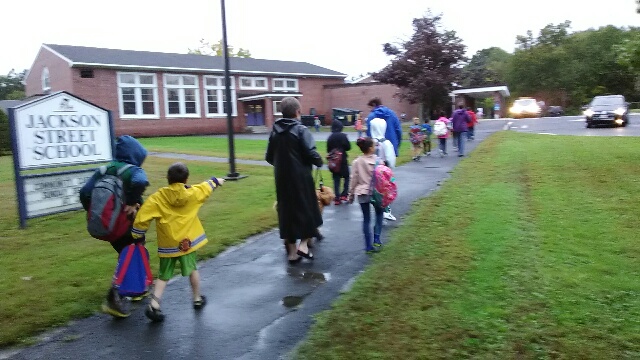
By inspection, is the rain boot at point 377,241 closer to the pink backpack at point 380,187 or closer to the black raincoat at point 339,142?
the pink backpack at point 380,187

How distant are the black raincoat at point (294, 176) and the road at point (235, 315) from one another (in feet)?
1.56

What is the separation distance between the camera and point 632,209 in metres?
7.41

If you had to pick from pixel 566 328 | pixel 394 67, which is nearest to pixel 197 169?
pixel 566 328

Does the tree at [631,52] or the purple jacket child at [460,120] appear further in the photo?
the purple jacket child at [460,120]

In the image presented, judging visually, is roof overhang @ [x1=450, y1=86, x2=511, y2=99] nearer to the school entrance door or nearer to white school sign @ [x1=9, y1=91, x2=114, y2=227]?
the school entrance door

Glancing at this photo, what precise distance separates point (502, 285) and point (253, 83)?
38.5m

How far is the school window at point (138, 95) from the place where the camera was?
111ft

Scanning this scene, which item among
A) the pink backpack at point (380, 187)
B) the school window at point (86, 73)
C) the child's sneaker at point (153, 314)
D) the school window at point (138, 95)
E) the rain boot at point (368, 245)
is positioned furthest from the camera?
the school window at point (138, 95)

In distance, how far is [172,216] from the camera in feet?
14.6

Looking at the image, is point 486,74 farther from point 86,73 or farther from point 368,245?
point 368,245

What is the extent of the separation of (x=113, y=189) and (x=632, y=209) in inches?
268

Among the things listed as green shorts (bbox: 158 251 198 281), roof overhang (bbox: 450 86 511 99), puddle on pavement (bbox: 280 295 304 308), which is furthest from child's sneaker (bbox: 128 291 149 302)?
roof overhang (bbox: 450 86 511 99)

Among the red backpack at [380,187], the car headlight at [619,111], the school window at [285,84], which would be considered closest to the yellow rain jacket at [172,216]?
the red backpack at [380,187]

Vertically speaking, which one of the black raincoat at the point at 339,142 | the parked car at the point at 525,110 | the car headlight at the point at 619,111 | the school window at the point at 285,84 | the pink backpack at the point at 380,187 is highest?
the school window at the point at 285,84
